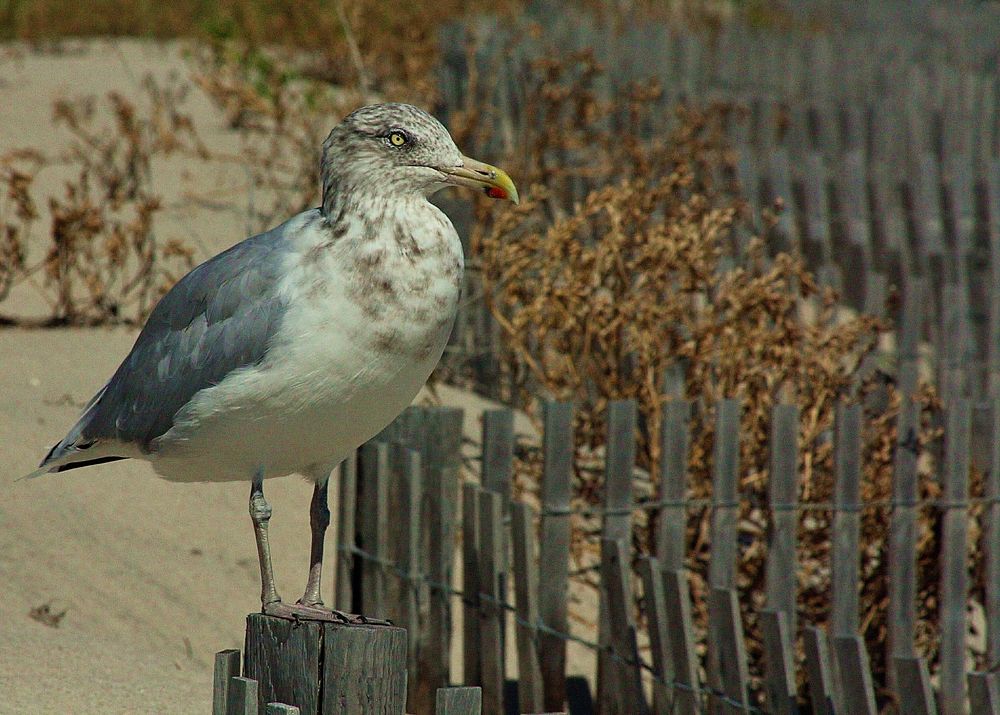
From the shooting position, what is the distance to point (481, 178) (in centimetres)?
315

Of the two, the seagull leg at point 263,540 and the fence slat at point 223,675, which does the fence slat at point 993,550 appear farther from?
the fence slat at point 223,675

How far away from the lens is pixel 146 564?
192 inches

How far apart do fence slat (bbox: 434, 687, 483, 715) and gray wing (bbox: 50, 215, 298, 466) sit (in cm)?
82

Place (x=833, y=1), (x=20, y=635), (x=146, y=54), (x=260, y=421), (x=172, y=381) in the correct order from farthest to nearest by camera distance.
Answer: (x=833, y=1), (x=146, y=54), (x=20, y=635), (x=172, y=381), (x=260, y=421)

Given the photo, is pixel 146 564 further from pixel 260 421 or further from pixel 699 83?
pixel 699 83

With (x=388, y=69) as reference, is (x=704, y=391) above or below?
below

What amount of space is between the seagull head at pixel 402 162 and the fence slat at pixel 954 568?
2242 millimetres

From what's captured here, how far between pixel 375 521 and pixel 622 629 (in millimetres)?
806

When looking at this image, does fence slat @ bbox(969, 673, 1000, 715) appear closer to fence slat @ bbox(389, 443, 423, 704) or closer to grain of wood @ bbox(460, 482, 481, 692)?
grain of wood @ bbox(460, 482, 481, 692)

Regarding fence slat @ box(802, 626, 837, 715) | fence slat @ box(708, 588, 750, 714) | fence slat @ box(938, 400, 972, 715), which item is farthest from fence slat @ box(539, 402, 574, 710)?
fence slat @ box(938, 400, 972, 715)

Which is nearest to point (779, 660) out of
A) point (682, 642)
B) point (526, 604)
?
point (682, 642)

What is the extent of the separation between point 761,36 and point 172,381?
883cm

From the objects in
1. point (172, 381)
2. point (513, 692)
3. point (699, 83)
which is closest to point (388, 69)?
point (699, 83)

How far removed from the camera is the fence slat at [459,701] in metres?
2.72
